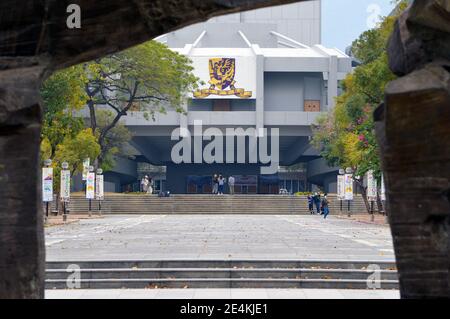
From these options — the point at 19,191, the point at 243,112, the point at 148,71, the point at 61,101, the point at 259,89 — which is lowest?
the point at 19,191

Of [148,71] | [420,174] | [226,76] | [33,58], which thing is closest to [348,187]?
[148,71]

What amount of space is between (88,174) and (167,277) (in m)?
25.9

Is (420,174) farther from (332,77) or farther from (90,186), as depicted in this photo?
(332,77)

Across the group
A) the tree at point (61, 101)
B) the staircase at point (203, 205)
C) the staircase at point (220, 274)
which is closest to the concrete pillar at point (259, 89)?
the staircase at point (203, 205)

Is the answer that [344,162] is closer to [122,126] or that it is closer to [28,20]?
[122,126]

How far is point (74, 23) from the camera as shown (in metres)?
4.80

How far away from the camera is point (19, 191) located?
4.60 meters

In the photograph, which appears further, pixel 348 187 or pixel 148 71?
pixel 348 187

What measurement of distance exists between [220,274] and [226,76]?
51.5 m

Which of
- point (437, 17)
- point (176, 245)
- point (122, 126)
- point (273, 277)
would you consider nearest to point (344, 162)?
point (122, 126)

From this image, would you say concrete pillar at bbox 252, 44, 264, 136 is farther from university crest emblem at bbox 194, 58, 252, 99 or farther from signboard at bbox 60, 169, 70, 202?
signboard at bbox 60, 169, 70, 202

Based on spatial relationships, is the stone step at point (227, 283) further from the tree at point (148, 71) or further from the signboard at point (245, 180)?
the signboard at point (245, 180)

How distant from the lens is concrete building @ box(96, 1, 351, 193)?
61.6 meters
